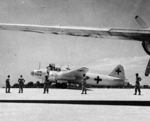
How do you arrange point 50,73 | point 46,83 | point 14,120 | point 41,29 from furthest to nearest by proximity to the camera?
point 50,73
point 46,83
point 41,29
point 14,120

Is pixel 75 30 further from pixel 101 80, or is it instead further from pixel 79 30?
pixel 101 80

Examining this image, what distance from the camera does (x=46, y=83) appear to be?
19438mm

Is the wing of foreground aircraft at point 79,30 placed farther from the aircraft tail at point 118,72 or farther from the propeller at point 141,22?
the aircraft tail at point 118,72

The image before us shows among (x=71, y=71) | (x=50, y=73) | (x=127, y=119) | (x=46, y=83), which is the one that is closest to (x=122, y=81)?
(x=71, y=71)

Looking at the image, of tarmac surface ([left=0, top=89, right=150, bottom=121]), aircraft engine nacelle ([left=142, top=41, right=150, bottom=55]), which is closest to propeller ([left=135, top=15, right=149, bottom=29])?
aircraft engine nacelle ([left=142, top=41, right=150, bottom=55])

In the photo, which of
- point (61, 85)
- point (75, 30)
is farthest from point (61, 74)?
point (75, 30)

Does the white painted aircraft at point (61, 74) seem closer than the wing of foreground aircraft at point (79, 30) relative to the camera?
No

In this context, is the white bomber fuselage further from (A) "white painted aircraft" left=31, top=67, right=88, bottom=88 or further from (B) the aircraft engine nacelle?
(B) the aircraft engine nacelle

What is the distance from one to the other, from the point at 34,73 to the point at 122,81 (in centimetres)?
1656

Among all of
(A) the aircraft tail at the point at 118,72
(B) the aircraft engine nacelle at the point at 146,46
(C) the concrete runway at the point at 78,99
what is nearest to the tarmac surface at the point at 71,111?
(C) the concrete runway at the point at 78,99

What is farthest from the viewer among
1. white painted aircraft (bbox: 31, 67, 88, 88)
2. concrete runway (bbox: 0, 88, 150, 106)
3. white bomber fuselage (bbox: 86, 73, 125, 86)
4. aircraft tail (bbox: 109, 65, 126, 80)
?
aircraft tail (bbox: 109, 65, 126, 80)

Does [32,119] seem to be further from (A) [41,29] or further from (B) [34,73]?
(B) [34,73]

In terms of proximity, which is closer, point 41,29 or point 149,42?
point 41,29

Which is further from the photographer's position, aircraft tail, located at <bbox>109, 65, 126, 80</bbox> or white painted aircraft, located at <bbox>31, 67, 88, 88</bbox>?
aircraft tail, located at <bbox>109, 65, 126, 80</bbox>
